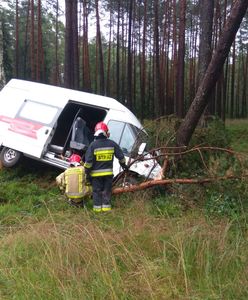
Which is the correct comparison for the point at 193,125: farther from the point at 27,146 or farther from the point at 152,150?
the point at 27,146

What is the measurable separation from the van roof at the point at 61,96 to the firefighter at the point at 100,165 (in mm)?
2384

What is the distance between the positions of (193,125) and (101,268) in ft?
15.8

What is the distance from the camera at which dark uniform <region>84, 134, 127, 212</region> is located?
7.78 meters

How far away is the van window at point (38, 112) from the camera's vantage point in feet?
34.3

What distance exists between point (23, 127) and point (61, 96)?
1.18 metres

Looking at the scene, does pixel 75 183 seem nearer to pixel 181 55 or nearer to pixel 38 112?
pixel 38 112

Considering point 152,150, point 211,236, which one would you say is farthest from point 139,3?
point 211,236

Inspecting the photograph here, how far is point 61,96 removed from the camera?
1056cm

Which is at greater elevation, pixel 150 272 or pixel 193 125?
pixel 193 125

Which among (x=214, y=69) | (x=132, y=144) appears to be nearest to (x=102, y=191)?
(x=132, y=144)

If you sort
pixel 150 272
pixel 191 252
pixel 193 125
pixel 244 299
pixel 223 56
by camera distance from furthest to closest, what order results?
pixel 193 125 → pixel 223 56 → pixel 191 252 → pixel 150 272 → pixel 244 299

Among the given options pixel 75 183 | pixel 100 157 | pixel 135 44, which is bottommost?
pixel 75 183

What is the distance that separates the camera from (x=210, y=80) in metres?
8.10

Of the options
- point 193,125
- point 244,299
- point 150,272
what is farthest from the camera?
point 193,125
